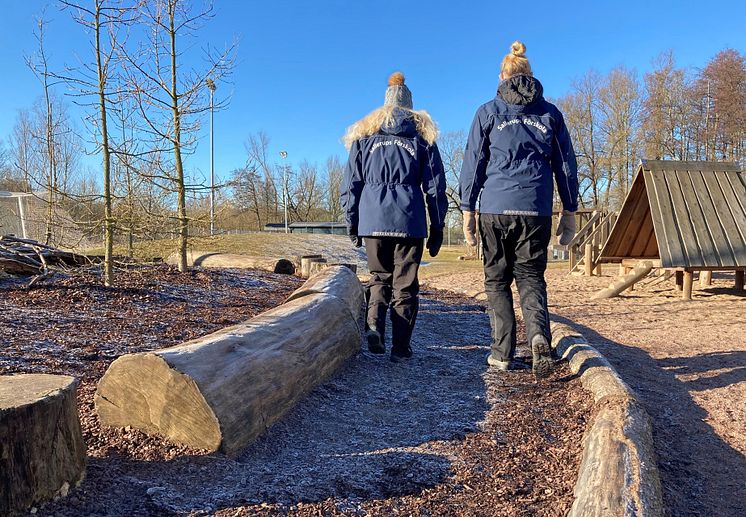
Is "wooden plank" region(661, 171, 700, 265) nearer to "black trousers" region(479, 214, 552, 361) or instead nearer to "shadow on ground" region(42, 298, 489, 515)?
"black trousers" region(479, 214, 552, 361)

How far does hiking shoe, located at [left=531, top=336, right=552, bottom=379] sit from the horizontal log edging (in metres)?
0.29

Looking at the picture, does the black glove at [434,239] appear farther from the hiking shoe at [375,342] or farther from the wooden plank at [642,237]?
the wooden plank at [642,237]

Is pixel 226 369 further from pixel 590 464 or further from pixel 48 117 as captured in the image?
pixel 48 117

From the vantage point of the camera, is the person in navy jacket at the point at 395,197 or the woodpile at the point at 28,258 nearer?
the person in navy jacket at the point at 395,197

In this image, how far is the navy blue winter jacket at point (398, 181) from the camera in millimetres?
3961

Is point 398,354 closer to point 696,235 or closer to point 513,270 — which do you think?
point 513,270

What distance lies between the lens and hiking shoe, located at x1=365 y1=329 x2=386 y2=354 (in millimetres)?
→ 4211

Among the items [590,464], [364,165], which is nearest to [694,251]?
[364,165]

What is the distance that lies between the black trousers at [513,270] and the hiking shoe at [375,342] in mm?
867

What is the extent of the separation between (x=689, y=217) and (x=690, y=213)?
0.11m

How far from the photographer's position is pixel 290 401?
2.88 meters

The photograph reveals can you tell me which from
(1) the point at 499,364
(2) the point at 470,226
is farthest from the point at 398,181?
(1) the point at 499,364

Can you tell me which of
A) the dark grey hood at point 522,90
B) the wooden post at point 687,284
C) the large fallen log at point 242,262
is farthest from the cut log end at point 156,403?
the large fallen log at point 242,262

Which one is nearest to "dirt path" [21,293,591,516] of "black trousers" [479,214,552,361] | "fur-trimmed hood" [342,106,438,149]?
"black trousers" [479,214,552,361]
